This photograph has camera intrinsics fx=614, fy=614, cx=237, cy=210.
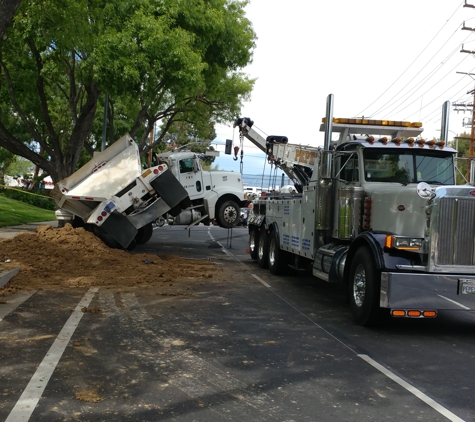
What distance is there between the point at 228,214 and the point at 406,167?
1227 centimetres

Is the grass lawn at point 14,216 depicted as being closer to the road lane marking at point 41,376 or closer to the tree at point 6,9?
the tree at point 6,9

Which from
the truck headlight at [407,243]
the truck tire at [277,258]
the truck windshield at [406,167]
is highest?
the truck windshield at [406,167]

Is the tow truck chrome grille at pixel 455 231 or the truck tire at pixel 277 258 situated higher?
the tow truck chrome grille at pixel 455 231

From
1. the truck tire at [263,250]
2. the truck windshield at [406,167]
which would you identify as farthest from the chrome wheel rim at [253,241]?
the truck windshield at [406,167]

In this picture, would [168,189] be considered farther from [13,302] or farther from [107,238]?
[13,302]

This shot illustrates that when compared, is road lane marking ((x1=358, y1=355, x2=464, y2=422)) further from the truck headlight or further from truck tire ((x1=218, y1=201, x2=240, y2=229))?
truck tire ((x1=218, y1=201, x2=240, y2=229))

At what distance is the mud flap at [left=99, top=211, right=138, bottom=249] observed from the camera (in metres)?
15.5

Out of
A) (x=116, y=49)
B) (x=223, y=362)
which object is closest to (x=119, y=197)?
(x=116, y=49)

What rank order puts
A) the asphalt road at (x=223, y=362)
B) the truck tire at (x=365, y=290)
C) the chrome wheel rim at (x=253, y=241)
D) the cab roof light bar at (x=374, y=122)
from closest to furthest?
the asphalt road at (x=223, y=362) < the truck tire at (x=365, y=290) < the cab roof light bar at (x=374, y=122) < the chrome wheel rim at (x=253, y=241)

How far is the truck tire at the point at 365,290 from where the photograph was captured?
26.0 ft

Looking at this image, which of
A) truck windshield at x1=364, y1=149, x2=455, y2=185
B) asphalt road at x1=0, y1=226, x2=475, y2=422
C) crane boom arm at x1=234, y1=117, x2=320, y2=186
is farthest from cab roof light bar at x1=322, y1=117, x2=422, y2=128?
asphalt road at x1=0, y1=226, x2=475, y2=422

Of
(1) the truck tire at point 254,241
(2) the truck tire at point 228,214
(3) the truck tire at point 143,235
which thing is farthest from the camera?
(2) the truck tire at point 228,214

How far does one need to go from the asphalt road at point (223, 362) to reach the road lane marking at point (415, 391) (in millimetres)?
12

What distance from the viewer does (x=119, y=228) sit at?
15.6 m
